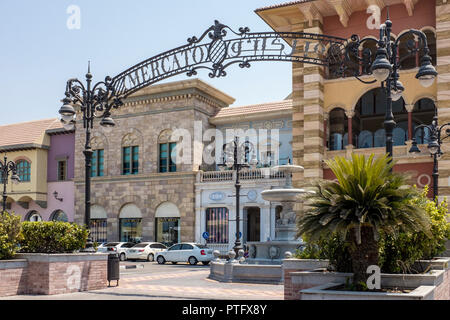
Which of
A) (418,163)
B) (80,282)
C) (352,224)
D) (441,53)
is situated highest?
(441,53)

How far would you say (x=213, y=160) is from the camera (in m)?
42.9

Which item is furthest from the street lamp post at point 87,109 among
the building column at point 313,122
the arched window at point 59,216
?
the arched window at point 59,216

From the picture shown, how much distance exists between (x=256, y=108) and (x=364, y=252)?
109ft

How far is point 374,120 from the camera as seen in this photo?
118 ft

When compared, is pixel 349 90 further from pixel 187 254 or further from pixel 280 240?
pixel 187 254

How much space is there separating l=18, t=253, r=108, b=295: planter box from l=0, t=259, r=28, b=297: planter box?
0.43 feet

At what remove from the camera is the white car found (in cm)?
3375

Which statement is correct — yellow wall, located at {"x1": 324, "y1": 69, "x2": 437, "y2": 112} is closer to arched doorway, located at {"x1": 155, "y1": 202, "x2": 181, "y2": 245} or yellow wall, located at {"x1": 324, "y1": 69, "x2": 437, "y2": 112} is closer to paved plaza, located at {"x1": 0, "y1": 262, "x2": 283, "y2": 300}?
paved plaza, located at {"x1": 0, "y1": 262, "x2": 283, "y2": 300}

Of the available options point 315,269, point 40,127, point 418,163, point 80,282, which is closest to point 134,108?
point 40,127

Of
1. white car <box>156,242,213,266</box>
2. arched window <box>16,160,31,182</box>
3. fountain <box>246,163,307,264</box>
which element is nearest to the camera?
fountain <box>246,163,307,264</box>

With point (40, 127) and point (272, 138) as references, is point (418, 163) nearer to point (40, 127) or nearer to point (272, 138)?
point (272, 138)

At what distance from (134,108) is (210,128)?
21.1ft

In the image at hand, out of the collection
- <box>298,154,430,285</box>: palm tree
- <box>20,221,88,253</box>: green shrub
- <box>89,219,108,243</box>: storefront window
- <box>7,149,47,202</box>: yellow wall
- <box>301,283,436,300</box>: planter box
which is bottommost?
<box>89,219,108,243</box>: storefront window

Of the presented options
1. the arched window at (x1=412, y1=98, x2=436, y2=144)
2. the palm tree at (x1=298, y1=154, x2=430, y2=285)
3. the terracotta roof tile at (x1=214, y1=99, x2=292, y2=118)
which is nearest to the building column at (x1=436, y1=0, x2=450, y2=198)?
the arched window at (x1=412, y1=98, x2=436, y2=144)
